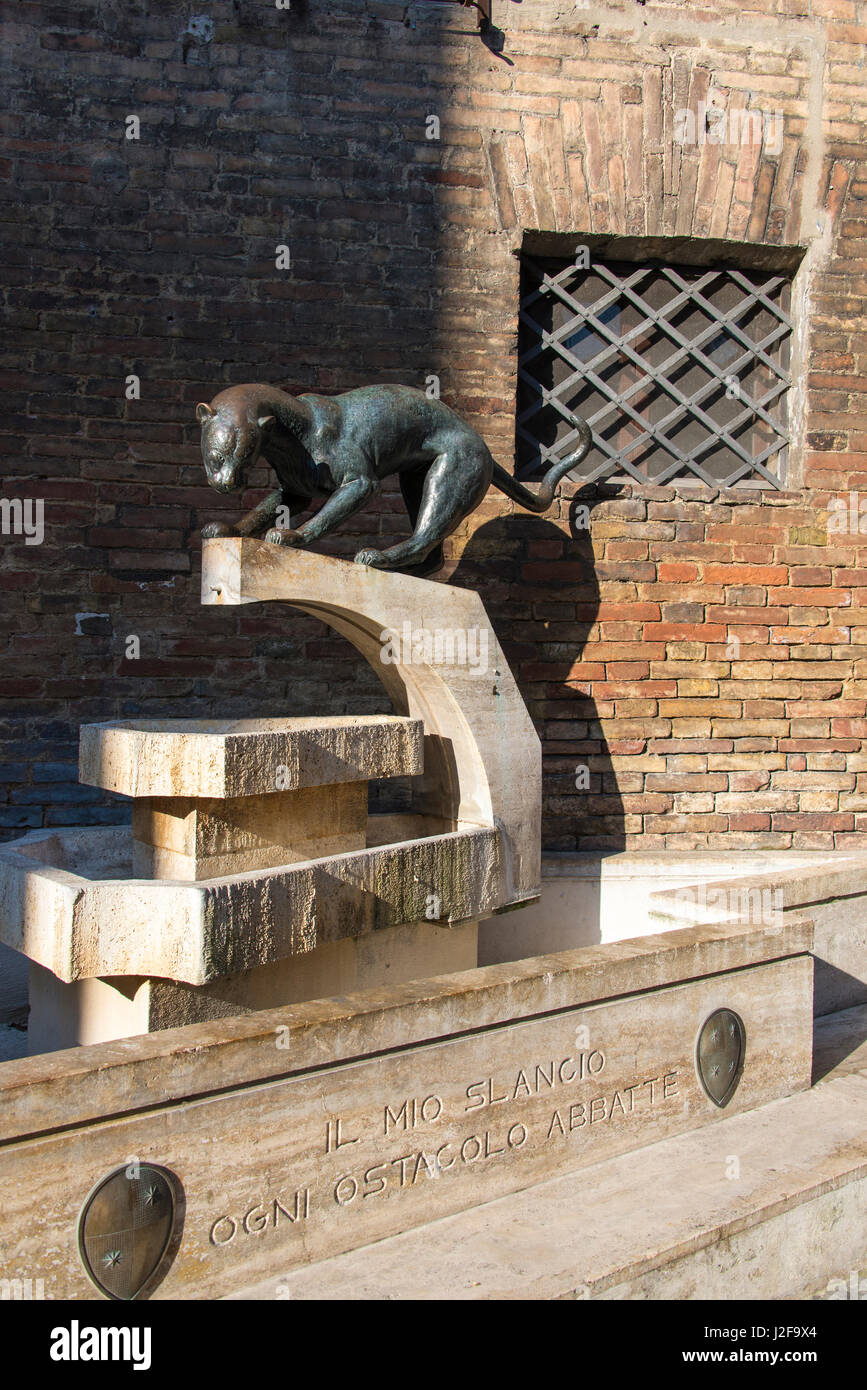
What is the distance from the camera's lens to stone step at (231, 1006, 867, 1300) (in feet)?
7.11

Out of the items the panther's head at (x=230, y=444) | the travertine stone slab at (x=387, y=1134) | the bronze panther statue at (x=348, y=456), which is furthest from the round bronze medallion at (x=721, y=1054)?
the panther's head at (x=230, y=444)

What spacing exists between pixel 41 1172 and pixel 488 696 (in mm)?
1939

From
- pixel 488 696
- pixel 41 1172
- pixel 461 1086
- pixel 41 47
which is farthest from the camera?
pixel 41 47

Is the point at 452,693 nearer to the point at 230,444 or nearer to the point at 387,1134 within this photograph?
the point at 230,444

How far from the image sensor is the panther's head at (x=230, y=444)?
2.90 metres

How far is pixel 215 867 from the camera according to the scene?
2.76m

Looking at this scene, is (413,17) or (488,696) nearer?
(488,696)

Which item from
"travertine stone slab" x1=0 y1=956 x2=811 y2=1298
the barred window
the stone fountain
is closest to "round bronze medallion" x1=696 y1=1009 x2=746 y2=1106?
"travertine stone slab" x1=0 y1=956 x2=811 y2=1298

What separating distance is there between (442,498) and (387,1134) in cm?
190

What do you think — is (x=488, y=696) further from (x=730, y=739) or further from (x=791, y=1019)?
(x=730, y=739)

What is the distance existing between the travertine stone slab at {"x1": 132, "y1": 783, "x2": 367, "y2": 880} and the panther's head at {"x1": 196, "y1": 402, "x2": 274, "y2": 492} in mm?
855

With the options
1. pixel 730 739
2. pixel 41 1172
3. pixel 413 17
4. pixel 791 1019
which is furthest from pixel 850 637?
pixel 41 1172

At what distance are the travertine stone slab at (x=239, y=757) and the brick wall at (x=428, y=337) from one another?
4.55 ft

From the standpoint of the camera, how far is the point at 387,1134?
232 cm
